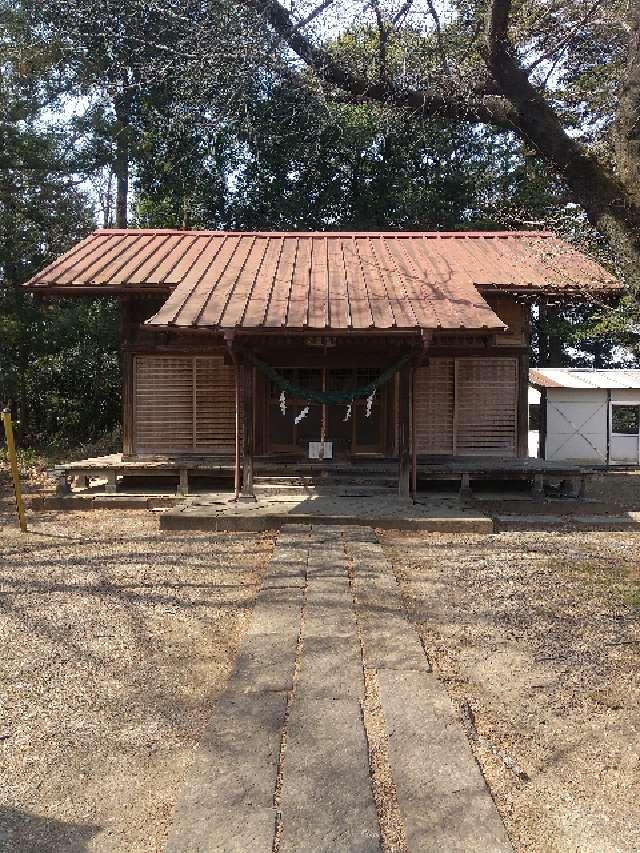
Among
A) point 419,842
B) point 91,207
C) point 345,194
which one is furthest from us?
point 345,194

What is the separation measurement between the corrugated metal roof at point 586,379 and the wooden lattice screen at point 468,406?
8.15 m

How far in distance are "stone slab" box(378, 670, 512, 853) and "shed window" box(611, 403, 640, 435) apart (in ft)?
57.6

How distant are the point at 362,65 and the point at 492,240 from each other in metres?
8.76

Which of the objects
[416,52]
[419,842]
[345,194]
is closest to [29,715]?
[419,842]

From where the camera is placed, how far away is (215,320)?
330 inches

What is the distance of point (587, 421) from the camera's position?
18578 mm

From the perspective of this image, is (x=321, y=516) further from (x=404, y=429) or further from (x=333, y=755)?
(x=333, y=755)

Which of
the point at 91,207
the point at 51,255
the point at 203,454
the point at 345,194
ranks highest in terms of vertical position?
the point at 345,194

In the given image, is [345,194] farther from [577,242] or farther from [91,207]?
[577,242]

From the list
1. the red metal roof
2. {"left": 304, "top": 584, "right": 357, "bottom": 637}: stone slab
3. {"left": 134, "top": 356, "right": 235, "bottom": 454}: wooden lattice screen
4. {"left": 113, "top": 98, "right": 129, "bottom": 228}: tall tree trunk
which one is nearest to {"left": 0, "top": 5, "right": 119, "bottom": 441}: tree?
{"left": 113, "top": 98, "right": 129, "bottom": 228}: tall tree trunk

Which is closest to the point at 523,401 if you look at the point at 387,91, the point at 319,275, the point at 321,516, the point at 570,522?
the point at 570,522

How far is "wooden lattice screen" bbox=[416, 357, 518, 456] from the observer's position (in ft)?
35.4

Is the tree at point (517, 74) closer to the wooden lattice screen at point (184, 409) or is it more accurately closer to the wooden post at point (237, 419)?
the wooden post at point (237, 419)

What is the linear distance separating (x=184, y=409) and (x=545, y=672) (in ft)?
26.6
